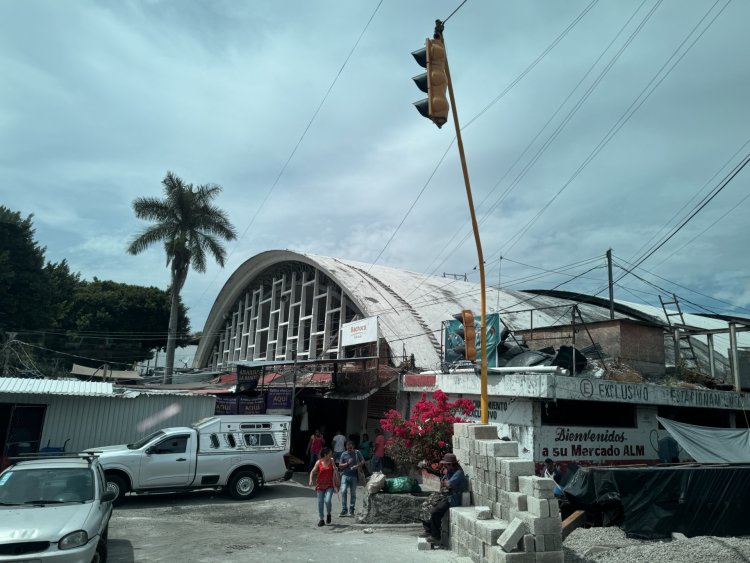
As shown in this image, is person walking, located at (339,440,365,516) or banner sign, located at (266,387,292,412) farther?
banner sign, located at (266,387,292,412)

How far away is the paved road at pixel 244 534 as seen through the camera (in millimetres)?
8398

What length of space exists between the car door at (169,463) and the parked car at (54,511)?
13.6 ft

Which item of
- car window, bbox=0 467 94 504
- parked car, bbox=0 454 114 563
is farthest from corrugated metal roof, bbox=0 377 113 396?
car window, bbox=0 467 94 504

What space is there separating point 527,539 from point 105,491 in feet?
19.2

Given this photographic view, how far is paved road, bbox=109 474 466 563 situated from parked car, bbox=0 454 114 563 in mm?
1264

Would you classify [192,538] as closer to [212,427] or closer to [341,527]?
[341,527]

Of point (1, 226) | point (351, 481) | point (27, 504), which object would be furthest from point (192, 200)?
point (27, 504)

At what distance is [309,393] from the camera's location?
21.5 meters

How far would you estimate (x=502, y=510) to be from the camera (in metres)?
7.95

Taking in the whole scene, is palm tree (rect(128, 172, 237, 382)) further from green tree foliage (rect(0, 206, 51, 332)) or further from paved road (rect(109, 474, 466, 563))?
paved road (rect(109, 474, 466, 563))

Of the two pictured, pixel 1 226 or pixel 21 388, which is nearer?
pixel 21 388

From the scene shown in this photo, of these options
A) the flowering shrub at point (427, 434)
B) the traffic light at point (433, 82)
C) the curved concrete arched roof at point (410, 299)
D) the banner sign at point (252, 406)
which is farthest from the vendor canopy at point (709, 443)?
the banner sign at point (252, 406)

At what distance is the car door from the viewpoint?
41.7 feet

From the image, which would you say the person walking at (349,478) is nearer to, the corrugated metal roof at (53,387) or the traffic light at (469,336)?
the traffic light at (469,336)
